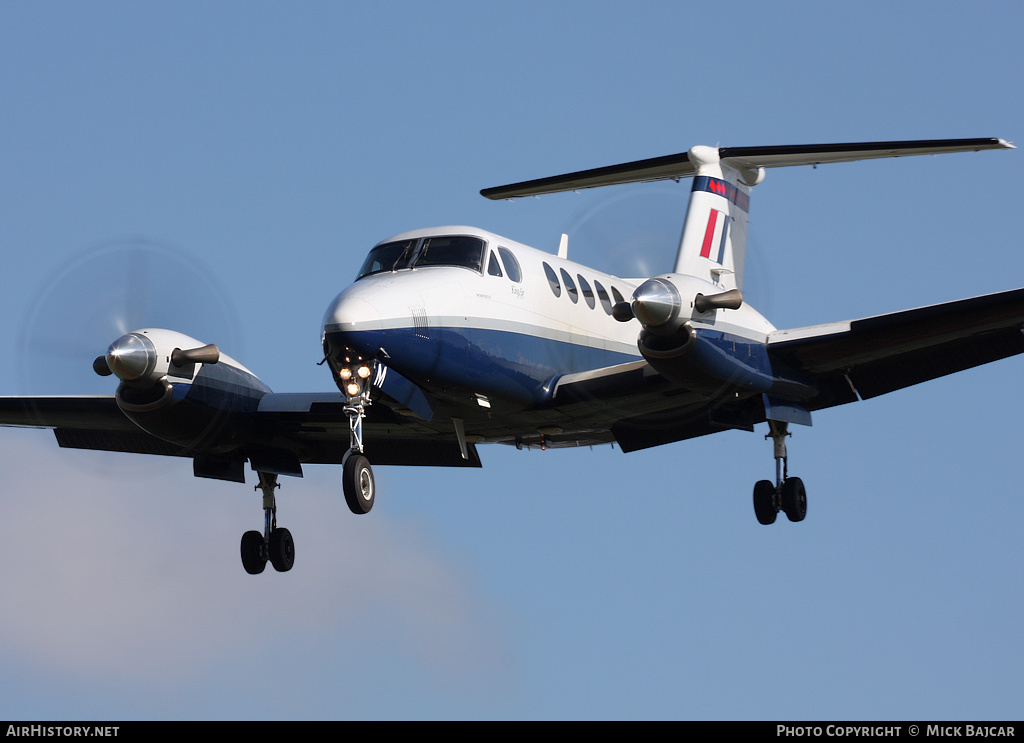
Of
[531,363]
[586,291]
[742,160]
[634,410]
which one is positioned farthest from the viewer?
[742,160]

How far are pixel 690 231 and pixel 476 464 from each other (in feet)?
15.3

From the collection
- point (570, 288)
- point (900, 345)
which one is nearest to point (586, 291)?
point (570, 288)

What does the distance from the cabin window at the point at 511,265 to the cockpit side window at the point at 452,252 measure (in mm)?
441

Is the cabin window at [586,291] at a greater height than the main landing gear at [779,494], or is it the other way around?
the cabin window at [586,291]

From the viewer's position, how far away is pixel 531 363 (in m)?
18.0

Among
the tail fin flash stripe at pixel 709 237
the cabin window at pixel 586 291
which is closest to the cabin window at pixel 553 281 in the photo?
the cabin window at pixel 586 291

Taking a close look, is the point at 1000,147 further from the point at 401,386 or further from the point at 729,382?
the point at 401,386

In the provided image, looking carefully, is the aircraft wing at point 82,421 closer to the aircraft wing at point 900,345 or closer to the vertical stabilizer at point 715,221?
the vertical stabilizer at point 715,221

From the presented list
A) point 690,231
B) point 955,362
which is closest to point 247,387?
point 690,231

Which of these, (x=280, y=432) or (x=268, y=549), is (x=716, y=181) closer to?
(x=280, y=432)

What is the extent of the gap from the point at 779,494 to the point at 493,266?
527 cm

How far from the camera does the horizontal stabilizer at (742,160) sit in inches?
743

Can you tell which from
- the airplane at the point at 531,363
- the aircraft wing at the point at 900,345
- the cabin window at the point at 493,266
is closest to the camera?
the airplane at the point at 531,363

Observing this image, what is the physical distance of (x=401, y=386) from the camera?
16.5 metres
